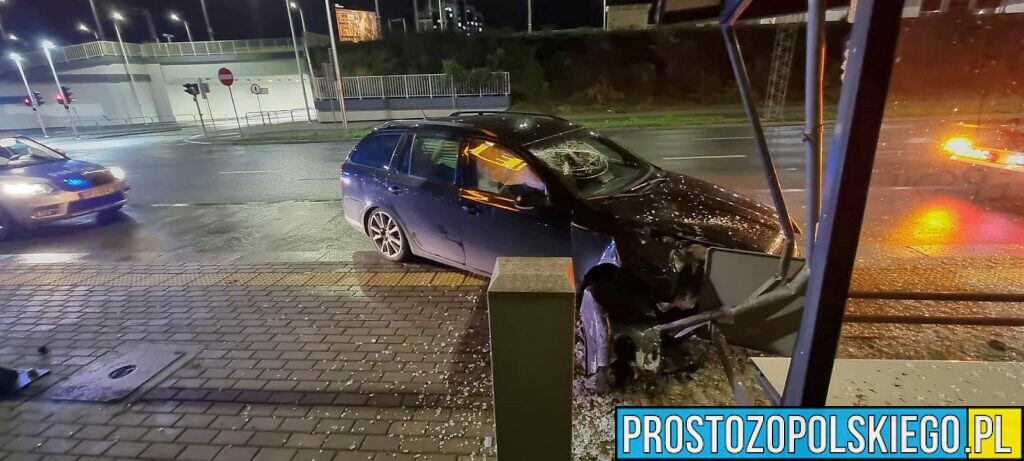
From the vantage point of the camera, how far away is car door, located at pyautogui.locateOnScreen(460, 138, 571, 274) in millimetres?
3665

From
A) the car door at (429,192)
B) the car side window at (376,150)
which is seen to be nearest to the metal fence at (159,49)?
the car side window at (376,150)

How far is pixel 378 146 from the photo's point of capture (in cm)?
520

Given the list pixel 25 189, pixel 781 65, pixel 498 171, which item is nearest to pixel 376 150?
pixel 498 171

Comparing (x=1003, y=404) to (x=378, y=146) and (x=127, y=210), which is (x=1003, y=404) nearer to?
(x=378, y=146)

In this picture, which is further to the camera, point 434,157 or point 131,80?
point 131,80

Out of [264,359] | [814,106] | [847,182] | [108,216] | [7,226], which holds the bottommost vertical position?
[108,216]

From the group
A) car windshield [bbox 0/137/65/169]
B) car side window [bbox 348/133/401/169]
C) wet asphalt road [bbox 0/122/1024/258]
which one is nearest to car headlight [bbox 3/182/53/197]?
car windshield [bbox 0/137/65/169]

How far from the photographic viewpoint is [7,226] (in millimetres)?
6973

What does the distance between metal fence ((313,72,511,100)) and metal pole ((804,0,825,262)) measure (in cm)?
2385

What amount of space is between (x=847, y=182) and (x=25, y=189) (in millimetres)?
9630

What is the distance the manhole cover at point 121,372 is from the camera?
3.41 metres

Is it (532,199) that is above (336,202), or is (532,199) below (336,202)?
above

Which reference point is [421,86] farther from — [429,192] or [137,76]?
[137,76]

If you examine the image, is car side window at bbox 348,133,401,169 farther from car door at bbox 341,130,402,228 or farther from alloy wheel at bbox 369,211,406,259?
alloy wheel at bbox 369,211,406,259
